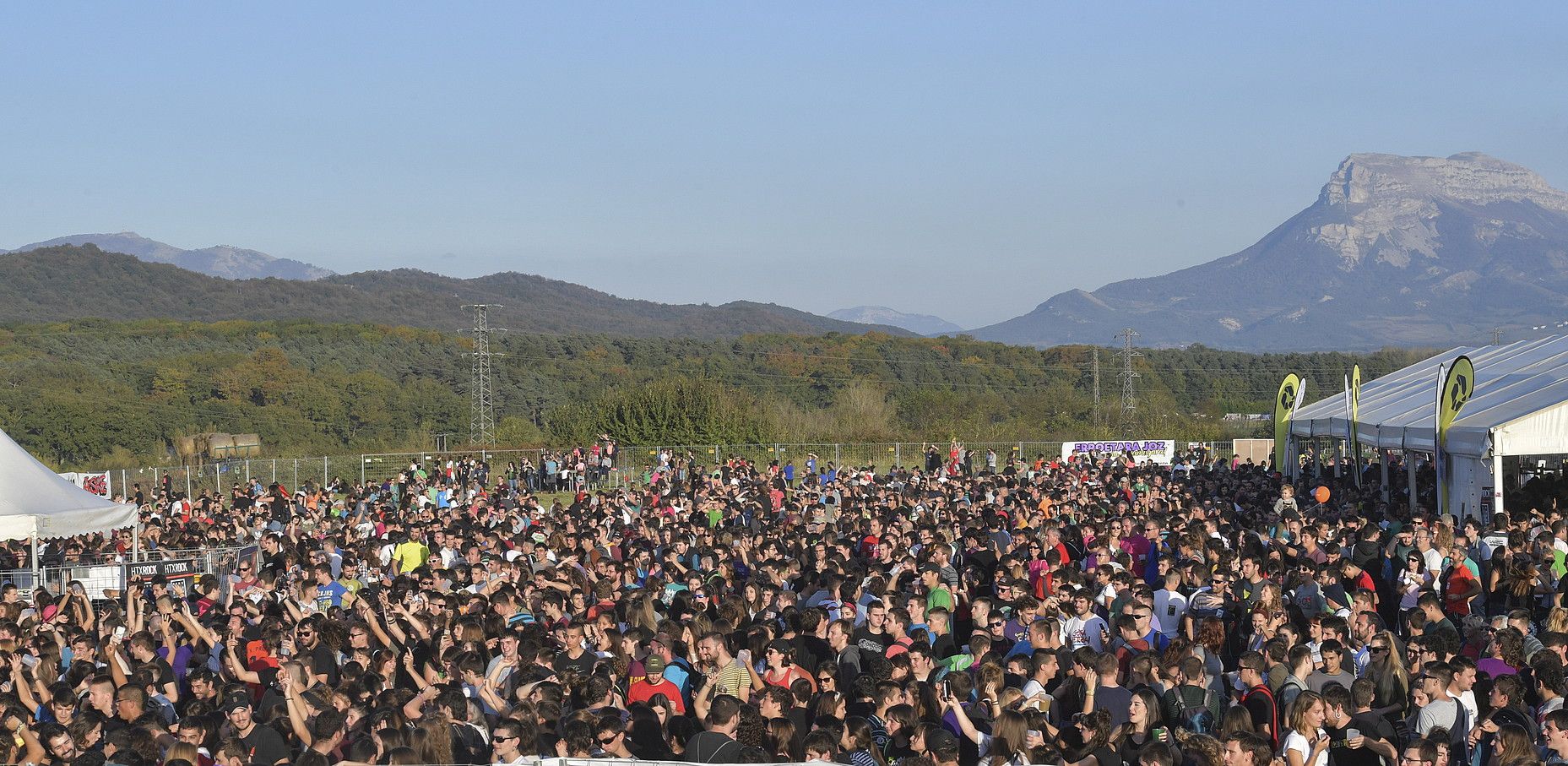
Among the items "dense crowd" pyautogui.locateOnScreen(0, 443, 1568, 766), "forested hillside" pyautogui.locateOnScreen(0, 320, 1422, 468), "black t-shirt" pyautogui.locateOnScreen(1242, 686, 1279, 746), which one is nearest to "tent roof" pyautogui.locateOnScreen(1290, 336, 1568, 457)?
"dense crowd" pyautogui.locateOnScreen(0, 443, 1568, 766)

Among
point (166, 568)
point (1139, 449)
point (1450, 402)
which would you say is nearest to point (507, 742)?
point (166, 568)

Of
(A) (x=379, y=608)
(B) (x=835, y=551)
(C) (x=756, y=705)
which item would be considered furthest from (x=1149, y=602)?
(A) (x=379, y=608)

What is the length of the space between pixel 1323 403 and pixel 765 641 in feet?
82.3

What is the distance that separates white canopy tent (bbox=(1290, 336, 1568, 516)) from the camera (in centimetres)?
1656

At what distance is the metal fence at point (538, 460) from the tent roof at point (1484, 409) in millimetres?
10507

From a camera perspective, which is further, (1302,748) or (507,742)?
(1302,748)

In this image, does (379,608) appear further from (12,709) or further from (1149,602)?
(1149,602)

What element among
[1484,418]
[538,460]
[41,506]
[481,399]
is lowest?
[538,460]

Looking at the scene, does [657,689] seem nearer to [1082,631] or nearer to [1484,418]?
[1082,631]

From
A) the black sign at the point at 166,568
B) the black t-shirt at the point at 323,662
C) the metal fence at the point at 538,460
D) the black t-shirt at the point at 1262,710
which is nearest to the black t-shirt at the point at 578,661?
the black t-shirt at the point at 323,662

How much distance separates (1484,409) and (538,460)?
30.0 m

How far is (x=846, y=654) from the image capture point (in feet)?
28.4

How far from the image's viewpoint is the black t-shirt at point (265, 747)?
6.97 meters

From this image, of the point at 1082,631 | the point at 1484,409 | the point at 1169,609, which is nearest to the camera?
the point at 1082,631
